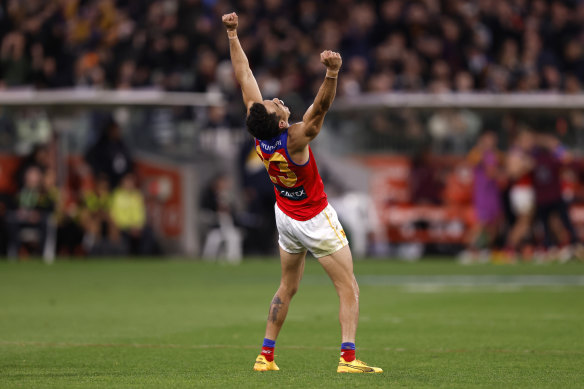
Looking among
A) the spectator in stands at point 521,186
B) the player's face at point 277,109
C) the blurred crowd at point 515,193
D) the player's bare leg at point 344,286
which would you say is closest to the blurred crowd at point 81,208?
the blurred crowd at point 515,193

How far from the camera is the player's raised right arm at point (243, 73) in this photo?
8586mm

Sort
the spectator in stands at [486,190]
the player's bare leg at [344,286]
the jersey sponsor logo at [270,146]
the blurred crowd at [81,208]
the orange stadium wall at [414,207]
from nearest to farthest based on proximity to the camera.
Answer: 1. the jersey sponsor logo at [270,146]
2. the player's bare leg at [344,286]
3. the spectator in stands at [486,190]
4. the blurred crowd at [81,208]
5. the orange stadium wall at [414,207]

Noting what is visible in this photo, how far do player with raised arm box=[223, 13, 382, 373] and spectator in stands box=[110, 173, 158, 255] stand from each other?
666 inches

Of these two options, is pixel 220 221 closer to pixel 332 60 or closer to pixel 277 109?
pixel 277 109

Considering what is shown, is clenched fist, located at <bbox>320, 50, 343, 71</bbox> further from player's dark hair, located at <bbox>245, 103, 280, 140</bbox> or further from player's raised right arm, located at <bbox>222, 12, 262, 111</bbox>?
player's raised right arm, located at <bbox>222, 12, 262, 111</bbox>

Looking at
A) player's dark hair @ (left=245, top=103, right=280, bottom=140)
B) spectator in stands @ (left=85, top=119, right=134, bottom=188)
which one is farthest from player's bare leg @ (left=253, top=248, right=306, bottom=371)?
spectator in stands @ (left=85, top=119, right=134, bottom=188)

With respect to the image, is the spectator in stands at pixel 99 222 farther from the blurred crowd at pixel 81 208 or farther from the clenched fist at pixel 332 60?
the clenched fist at pixel 332 60

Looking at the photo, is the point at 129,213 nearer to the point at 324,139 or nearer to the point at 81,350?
the point at 324,139

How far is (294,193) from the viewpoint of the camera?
8.44m

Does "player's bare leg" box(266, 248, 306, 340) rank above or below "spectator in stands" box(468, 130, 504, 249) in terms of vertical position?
below

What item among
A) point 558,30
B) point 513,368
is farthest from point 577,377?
point 558,30

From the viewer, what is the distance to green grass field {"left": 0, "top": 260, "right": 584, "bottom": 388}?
26.8 ft

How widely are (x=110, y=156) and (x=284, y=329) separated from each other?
47.0 ft

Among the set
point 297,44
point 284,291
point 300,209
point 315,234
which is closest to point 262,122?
point 300,209
